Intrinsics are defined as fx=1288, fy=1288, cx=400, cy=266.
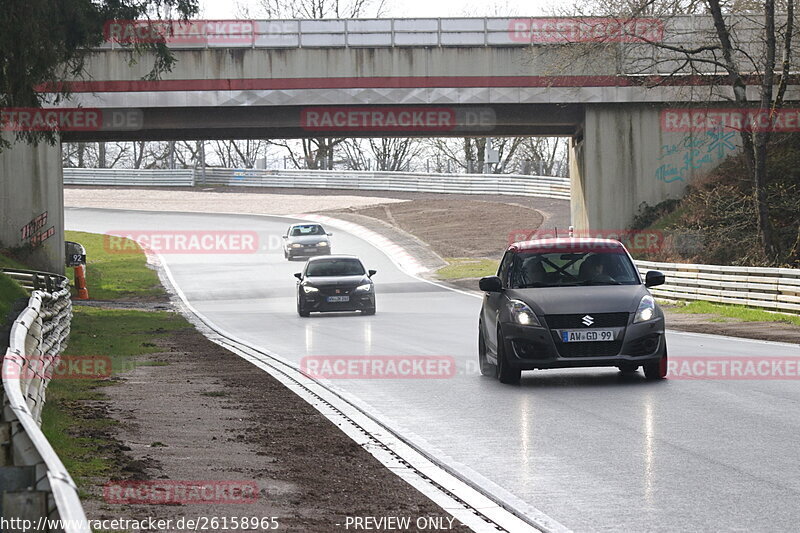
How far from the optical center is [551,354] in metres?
14.0

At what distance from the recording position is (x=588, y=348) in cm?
1395

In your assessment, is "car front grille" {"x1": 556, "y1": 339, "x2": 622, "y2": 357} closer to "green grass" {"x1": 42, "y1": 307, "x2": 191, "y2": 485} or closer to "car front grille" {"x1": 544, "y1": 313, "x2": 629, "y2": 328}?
"car front grille" {"x1": 544, "y1": 313, "x2": 629, "y2": 328}

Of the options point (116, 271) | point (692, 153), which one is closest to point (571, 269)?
point (692, 153)

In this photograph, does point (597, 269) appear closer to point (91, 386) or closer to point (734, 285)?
point (91, 386)

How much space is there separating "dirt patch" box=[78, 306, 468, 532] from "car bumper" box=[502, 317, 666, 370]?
262cm

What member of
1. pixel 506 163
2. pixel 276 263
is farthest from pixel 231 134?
pixel 506 163

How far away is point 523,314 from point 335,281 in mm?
17047

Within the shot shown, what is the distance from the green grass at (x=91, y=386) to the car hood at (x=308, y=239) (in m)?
22.7

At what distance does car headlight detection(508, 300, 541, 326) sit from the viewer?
46.1 feet

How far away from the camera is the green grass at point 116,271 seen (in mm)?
44156

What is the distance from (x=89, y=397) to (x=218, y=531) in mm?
7024

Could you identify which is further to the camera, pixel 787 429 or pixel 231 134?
pixel 231 134

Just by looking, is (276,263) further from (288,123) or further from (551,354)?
(551,354)

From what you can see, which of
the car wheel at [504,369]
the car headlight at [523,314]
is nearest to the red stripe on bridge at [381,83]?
the car wheel at [504,369]
